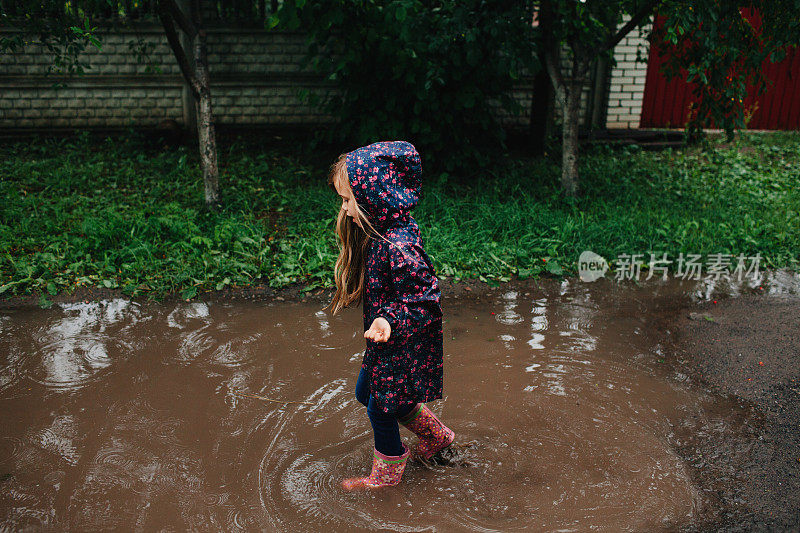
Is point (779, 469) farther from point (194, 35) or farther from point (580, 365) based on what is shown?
point (194, 35)

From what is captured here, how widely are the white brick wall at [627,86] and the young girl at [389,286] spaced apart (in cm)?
841

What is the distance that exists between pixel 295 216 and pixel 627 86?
21.0 feet

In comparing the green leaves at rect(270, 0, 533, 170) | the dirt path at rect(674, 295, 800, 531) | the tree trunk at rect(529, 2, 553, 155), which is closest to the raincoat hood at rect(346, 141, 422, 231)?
the dirt path at rect(674, 295, 800, 531)

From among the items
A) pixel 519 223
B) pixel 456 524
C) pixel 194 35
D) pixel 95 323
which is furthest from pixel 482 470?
pixel 194 35

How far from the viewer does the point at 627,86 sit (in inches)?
394

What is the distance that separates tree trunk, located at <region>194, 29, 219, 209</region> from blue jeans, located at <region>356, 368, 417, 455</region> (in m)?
4.13

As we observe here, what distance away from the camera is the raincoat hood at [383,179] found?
8.00 ft

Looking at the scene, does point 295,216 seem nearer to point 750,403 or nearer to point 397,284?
point 397,284

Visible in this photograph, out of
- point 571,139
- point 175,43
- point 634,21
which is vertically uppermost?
point 634,21

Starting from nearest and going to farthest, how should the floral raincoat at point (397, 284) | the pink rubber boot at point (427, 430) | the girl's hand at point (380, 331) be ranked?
the girl's hand at point (380, 331) < the floral raincoat at point (397, 284) < the pink rubber boot at point (427, 430)

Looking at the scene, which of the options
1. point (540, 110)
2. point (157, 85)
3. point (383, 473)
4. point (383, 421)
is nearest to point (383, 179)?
point (383, 421)

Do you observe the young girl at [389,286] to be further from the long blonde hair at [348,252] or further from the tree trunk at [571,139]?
the tree trunk at [571,139]

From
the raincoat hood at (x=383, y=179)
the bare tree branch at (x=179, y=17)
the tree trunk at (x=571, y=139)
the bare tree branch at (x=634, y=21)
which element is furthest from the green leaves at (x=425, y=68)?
the raincoat hood at (x=383, y=179)

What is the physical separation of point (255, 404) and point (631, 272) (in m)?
3.58
